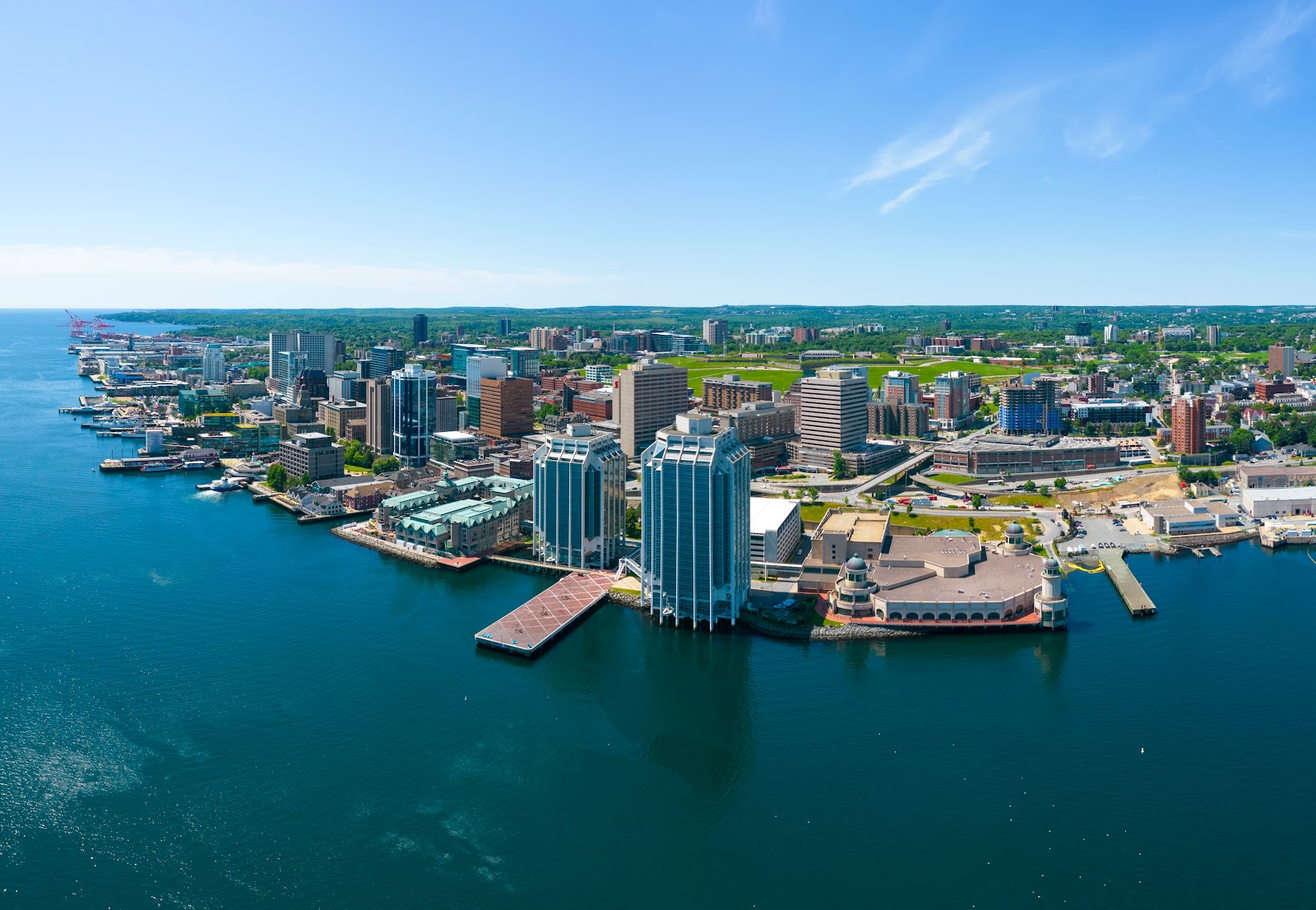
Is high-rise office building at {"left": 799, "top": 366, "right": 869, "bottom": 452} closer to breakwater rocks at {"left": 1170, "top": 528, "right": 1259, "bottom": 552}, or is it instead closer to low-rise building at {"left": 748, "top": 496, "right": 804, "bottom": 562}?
low-rise building at {"left": 748, "top": 496, "right": 804, "bottom": 562}

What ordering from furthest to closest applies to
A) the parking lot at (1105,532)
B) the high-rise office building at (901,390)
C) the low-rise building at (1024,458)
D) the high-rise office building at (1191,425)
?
the high-rise office building at (901,390) < the high-rise office building at (1191,425) < the low-rise building at (1024,458) < the parking lot at (1105,532)

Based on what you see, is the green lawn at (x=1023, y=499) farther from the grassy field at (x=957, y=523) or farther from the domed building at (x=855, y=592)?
the domed building at (x=855, y=592)

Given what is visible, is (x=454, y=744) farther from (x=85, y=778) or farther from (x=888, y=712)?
(x=888, y=712)

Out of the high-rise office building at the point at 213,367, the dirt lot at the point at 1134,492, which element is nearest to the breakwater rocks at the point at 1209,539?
the dirt lot at the point at 1134,492

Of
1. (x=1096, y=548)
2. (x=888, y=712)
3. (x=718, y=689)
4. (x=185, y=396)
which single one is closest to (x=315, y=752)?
(x=718, y=689)

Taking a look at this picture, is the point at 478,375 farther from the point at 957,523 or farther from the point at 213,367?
the point at 213,367

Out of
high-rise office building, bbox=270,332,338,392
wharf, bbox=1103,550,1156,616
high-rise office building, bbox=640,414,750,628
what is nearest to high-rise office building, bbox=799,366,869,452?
wharf, bbox=1103,550,1156,616

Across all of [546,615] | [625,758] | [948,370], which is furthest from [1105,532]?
[948,370]
